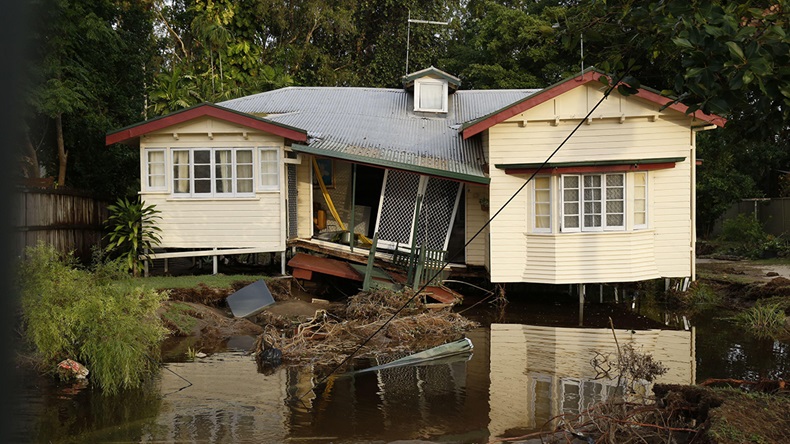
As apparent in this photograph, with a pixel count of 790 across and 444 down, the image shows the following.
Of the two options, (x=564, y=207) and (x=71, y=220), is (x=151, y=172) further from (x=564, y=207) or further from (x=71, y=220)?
(x=564, y=207)

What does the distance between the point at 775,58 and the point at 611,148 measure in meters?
10.2

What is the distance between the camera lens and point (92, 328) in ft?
29.2

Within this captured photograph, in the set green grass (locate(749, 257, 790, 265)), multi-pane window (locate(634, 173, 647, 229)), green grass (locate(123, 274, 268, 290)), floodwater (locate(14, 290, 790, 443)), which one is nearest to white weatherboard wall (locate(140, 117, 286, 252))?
green grass (locate(123, 274, 268, 290))

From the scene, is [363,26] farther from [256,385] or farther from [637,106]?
[256,385]

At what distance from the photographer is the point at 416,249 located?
645 inches

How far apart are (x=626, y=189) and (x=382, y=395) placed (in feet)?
31.5

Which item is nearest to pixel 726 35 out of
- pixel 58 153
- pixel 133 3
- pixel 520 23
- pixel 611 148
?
pixel 611 148

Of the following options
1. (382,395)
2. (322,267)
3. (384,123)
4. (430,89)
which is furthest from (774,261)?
(382,395)

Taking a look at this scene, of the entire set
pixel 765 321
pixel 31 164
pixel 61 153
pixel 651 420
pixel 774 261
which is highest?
pixel 61 153

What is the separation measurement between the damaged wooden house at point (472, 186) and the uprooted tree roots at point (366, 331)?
2774 mm

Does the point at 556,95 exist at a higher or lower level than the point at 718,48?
higher

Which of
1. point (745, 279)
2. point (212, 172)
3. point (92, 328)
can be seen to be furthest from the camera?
point (745, 279)

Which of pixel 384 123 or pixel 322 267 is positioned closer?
pixel 322 267

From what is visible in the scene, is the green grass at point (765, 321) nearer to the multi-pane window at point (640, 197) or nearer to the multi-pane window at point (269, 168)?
Answer: the multi-pane window at point (640, 197)
